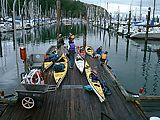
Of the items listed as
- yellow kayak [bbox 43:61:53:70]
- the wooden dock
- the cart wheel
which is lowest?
the wooden dock

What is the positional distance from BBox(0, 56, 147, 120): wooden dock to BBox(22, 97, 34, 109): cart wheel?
17cm

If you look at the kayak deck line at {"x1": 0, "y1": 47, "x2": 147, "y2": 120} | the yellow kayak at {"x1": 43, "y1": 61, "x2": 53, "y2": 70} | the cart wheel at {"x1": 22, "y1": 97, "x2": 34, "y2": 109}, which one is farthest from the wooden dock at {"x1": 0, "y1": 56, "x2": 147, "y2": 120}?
the yellow kayak at {"x1": 43, "y1": 61, "x2": 53, "y2": 70}

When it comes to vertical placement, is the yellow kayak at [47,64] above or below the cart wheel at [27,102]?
above

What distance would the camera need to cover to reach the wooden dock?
958 centimetres

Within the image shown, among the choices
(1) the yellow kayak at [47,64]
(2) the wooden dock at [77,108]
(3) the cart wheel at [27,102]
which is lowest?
(2) the wooden dock at [77,108]

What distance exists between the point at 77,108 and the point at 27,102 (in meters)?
2.20

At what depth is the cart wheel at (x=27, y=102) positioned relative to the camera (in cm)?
988

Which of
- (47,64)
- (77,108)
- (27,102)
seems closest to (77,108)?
(77,108)

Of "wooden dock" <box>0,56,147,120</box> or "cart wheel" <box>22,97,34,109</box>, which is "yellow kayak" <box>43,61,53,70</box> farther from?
"cart wheel" <box>22,97,34,109</box>

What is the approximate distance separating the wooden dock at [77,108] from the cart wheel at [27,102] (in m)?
0.17

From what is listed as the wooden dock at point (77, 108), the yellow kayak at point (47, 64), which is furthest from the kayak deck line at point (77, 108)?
the yellow kayak at point (47, 64)

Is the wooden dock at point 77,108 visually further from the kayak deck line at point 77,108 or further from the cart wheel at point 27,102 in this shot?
the cart wheel at point 27,102

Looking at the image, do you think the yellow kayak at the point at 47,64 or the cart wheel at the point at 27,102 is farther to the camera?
the yellow kayak at the point at 47,64

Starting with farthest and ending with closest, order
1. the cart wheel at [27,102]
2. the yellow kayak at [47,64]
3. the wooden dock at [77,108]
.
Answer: the yellow kayak at [47,64] < the cart wheel at [27,102] < the wooden dock at [77,108]
